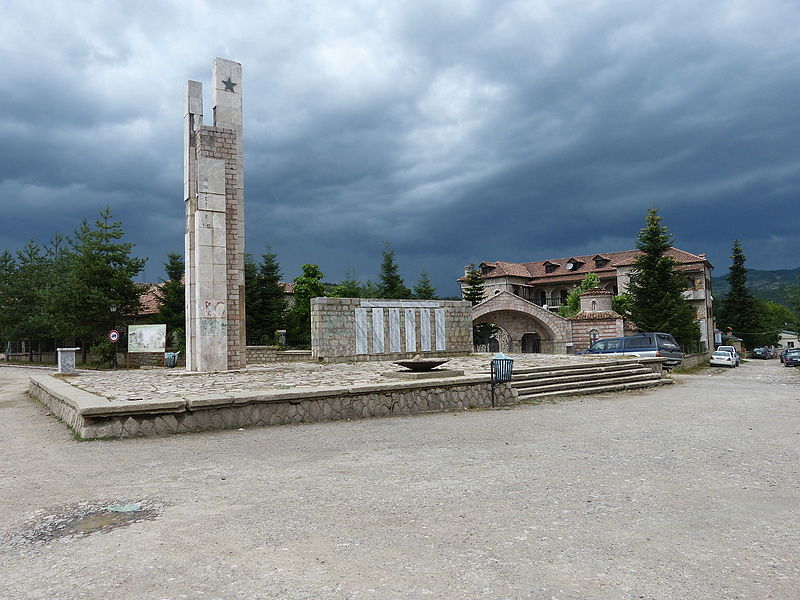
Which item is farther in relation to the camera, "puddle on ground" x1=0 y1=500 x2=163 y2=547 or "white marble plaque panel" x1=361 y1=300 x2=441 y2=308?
"white marble plaque panel" x1=361 y1=300 x2=441 y2=308

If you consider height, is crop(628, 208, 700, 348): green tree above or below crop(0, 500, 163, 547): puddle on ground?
above

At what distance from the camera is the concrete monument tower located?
16.5 m

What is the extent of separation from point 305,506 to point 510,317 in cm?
3800

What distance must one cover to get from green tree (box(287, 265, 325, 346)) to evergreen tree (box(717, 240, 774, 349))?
50499 mm

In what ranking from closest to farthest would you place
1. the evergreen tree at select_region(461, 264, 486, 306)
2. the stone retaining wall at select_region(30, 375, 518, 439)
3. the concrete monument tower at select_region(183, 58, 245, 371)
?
the stone retaining wall at select_region(30, 375, 518, 439) → the concrete monument tower at select_region(183, 58, 245, 371) → the evergreen tree at select_region(461, 264, 486, 306)

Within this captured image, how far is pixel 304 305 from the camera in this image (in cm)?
4234

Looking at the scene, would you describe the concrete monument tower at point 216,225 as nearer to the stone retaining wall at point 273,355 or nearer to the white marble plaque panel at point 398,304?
the white marble plaque panel at point 398,304

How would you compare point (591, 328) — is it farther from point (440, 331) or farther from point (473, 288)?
point (473, 288)

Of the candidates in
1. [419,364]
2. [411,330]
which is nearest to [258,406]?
[419,364]

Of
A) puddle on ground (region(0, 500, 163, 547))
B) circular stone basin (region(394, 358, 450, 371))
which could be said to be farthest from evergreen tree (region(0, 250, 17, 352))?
puddle on ground (region(0, 500, 163, 547))

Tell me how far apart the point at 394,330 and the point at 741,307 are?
196 feet

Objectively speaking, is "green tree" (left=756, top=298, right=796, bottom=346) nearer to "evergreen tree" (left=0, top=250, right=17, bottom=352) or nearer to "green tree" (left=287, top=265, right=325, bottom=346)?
"green tree" (left=287, top=265, right=325, bottom=346)

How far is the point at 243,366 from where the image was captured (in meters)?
17.4

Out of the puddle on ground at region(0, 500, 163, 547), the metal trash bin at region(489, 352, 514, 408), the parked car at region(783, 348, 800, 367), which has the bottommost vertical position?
the parked car at region(783, 348, 800, 367)
